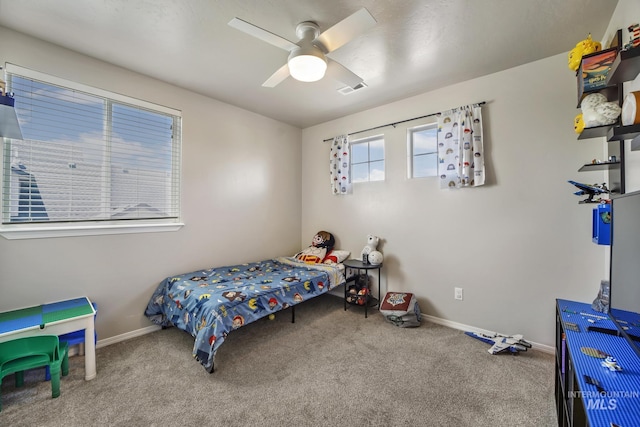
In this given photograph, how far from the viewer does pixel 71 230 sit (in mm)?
2252

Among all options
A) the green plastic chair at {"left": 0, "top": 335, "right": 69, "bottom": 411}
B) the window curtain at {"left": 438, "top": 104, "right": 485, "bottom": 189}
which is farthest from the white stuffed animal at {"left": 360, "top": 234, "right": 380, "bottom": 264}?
the green plastic chair at {"left": 0, "top": 335, "right": 69, "bottom": 411}

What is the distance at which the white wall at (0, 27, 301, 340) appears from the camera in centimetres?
212

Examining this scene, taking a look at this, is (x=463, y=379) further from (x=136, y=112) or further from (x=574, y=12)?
(x=136, y=112)

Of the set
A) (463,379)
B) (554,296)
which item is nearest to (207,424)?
(463,379)

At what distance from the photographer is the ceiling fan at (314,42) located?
1.55m

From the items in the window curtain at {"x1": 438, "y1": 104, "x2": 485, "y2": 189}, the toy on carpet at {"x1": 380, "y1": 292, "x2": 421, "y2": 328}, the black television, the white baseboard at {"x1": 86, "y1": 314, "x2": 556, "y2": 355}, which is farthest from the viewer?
the toy on carpet at {"x1": 380, "y1": 292, "x2": 421, "y2": 328}

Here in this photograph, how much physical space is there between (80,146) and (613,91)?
3.93 meters

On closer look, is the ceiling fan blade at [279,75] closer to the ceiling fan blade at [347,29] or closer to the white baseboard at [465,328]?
the ceiling fan blade at [347,29]

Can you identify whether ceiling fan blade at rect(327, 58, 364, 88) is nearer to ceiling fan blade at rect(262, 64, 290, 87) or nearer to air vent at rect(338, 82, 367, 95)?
ceiling fan blade at rect(262, 64, 290, 87)

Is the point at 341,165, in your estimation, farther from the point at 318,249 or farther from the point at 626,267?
the point at 626,267

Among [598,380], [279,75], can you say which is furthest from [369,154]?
[598,380]

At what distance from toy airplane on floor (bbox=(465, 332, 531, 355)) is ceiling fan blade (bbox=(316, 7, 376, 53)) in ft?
8.75

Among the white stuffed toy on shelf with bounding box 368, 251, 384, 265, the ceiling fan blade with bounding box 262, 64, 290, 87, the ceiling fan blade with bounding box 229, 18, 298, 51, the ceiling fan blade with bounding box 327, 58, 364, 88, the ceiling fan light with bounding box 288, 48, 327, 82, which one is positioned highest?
the ceiling fan blade with bounding box 229, 18, 298, 51

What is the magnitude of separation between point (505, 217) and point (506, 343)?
3.69ft
